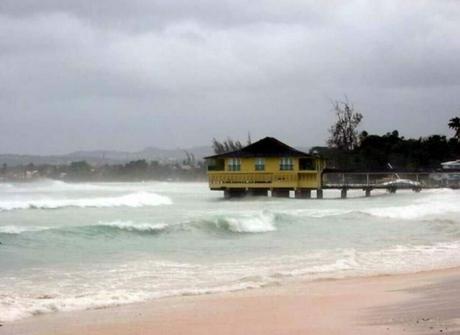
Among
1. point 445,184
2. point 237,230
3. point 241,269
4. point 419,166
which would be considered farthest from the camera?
point 419,166

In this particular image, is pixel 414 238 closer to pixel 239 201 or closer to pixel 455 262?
pixel 455 262

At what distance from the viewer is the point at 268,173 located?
54.8 m

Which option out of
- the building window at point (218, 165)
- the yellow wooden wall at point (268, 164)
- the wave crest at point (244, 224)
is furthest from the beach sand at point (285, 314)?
the building window at point (218, 165)

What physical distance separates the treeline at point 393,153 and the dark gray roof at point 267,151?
30609mm

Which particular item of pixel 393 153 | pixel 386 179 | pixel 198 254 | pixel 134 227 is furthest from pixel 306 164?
pixel 393 153

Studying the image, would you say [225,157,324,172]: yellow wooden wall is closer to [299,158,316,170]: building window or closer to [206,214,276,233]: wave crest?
[299,158,316,170]: building window

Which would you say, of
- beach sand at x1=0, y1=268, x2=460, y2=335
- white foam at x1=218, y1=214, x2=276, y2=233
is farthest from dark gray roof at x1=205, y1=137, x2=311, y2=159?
beach sand at x1=0, y1=268, x2=460, y2=335

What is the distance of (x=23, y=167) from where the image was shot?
153m

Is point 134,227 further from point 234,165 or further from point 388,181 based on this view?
point 388,181

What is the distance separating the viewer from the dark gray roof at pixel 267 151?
54.9 m

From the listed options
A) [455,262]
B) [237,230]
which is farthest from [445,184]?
[455,262]

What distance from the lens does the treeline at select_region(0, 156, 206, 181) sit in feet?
485

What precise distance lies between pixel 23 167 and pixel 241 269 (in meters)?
143

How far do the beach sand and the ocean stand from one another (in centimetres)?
77
